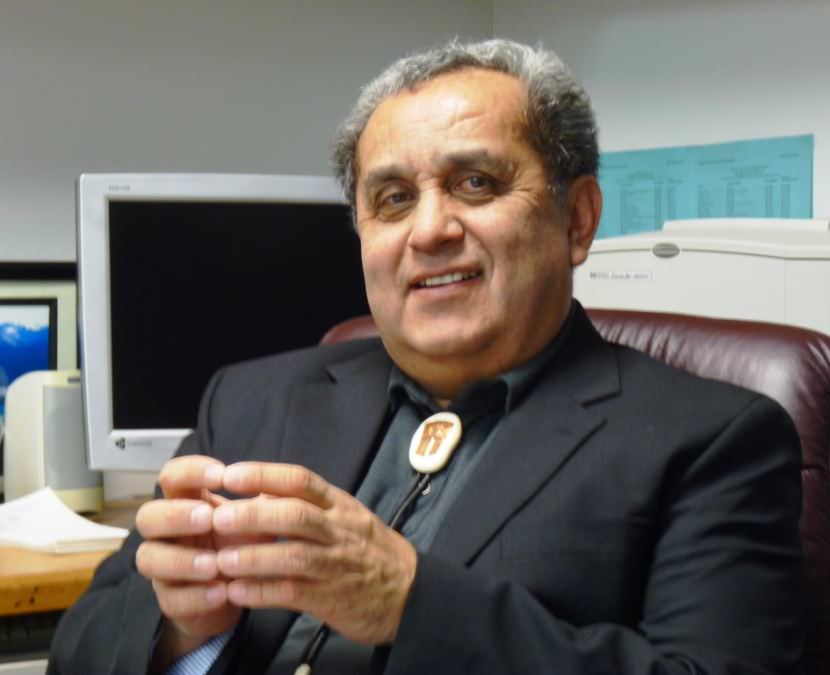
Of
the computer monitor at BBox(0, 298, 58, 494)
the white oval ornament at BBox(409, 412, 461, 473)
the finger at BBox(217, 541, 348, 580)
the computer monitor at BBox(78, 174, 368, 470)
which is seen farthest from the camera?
the computer monitor at BBox(0, 298, 58, 494)

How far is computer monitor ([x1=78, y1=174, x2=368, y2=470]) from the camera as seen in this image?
6.65 ft

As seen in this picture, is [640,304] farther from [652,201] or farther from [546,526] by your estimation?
[546,526]

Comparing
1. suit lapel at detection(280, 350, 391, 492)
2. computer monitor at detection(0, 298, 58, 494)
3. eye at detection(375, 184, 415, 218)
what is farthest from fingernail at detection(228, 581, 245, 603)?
computer monitor at detection(0, 298, 58, 494)

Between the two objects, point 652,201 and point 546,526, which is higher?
point 652,201

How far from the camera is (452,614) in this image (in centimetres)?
108

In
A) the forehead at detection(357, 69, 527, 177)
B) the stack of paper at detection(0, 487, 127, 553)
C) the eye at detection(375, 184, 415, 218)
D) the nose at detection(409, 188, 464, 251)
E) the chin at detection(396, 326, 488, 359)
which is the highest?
the forehead at detection(357, 69, 527, 177)

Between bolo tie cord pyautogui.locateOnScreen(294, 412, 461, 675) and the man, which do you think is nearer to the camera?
the man

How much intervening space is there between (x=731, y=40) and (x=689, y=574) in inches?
62.8

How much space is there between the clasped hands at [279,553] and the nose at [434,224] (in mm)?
391

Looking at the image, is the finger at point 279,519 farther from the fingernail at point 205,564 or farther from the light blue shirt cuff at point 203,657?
the light blue shirt cuff at point 203,657

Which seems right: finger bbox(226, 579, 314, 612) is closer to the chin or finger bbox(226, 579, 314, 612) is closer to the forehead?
the chin

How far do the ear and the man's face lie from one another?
0.04 metres

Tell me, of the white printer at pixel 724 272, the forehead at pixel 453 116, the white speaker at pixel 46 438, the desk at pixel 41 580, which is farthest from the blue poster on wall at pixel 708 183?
the desk at pixel 41 580

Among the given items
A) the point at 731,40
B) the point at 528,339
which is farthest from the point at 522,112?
the point at 731,40
